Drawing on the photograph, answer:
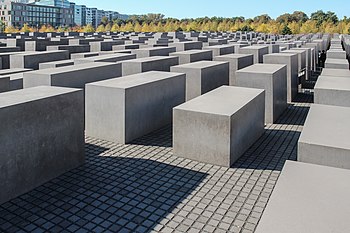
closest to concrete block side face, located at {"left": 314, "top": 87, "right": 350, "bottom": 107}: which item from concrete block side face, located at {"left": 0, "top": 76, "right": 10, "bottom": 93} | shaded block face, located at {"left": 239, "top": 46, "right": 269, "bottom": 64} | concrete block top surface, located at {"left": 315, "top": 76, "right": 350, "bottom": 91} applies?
concrete block top surface, located at {"left": 315, "top": 76, "right": 350, "bottom": 91}

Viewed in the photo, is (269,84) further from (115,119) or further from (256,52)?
(256,52)

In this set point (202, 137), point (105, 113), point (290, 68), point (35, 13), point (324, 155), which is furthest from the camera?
point (35, 13)

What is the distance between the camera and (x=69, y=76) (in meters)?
10.1

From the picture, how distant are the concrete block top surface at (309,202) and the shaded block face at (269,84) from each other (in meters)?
6.32

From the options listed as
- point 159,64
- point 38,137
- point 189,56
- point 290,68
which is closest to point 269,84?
point 290,68

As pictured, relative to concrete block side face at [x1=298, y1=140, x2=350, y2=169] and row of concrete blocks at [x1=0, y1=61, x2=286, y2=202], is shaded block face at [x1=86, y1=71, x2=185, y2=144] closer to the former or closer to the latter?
row of concrete blocks at [x1=0, y1=61, x2=286, y2=202]

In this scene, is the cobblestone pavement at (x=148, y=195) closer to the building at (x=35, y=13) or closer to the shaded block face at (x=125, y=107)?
the shaded block face at (x=125, y=107)

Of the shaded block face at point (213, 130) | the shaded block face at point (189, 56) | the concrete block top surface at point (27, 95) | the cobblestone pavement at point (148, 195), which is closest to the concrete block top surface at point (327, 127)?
the cobblestone pavement at point (148, 195)

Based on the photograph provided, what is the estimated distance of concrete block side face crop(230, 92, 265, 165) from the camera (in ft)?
24.1

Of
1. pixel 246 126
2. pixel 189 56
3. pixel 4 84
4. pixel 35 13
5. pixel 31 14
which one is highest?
pixel 35 13

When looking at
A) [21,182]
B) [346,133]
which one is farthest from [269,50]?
[21,182]

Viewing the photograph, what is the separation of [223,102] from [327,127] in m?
2.66

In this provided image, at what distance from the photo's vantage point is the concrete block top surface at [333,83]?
29.0ft

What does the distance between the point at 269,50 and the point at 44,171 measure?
1687 cm
